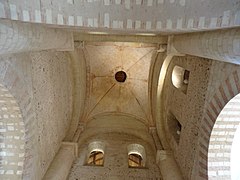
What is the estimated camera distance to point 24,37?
3.09 metres

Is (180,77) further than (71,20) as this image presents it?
Yes

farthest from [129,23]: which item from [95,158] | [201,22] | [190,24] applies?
[95,158]

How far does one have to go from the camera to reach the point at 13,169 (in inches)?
175

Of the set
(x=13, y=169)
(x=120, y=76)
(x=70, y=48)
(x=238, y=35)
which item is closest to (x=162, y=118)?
(x=120, y=76)

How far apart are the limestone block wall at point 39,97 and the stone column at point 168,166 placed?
9.24 feet

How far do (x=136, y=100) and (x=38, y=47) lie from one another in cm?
589

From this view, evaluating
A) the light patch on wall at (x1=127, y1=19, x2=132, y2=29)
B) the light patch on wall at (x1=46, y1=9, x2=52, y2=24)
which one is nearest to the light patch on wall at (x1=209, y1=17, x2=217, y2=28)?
the light patch on wall at (x1=127, y1=19, x2=132, y2=29)

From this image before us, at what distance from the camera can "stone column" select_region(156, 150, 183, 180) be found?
5750mm

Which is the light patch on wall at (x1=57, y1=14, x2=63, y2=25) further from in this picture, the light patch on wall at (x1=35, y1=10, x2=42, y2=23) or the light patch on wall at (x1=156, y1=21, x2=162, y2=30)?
the light patch on wall at (x1=156, y1=21, x2=162, y2=30)

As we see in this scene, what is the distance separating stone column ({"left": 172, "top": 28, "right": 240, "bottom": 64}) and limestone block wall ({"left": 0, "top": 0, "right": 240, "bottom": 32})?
0.25 metres

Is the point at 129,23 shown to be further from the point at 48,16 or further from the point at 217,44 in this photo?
the point at 217,44

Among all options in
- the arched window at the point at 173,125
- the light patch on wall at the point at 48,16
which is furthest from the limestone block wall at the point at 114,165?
the light patch on wall at the point at 48,16

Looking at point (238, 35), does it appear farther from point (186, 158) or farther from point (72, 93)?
point (72, 93)

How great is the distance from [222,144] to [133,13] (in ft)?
9.22
